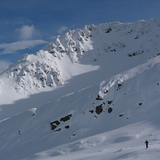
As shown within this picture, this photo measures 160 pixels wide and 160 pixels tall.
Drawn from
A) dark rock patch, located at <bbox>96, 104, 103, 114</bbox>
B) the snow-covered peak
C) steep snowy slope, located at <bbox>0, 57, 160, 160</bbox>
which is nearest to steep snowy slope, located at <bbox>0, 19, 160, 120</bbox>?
the snow-covered peak

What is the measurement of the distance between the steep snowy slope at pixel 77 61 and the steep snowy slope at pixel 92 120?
2337cm

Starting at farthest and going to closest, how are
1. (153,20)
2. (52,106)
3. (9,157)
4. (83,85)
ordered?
(153,20) → (83,85) → (52,106) → (9,157)

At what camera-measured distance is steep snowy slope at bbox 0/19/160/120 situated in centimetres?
6506

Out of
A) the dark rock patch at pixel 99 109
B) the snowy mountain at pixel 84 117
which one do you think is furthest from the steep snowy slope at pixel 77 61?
the dark rock patch at pixel 99 109

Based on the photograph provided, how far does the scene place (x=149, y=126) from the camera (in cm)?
2330

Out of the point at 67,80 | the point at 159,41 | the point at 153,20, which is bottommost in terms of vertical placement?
the point at 67,80

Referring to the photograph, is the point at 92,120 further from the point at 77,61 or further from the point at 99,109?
the point at 77,61

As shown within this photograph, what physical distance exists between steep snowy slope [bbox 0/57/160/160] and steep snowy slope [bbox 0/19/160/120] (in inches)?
920

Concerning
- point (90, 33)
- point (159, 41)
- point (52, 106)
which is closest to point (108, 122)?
point (52, 106)

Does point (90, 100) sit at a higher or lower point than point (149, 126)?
higher

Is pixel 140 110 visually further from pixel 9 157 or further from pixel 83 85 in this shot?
pixel 83 85

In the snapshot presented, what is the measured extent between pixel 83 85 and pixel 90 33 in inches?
1575

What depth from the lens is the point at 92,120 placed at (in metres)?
29.3

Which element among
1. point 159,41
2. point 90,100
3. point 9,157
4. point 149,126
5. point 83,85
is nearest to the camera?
point 149,126
